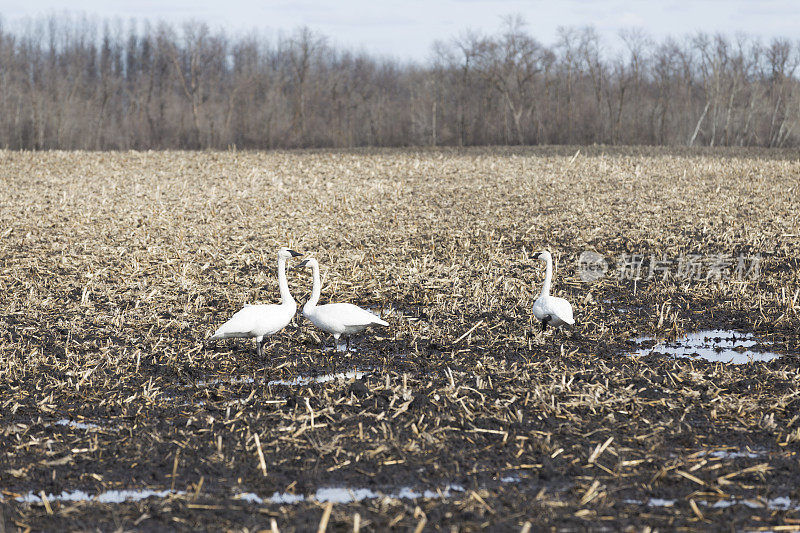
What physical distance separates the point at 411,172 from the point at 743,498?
2013 centimetres

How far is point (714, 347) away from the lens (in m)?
8.67

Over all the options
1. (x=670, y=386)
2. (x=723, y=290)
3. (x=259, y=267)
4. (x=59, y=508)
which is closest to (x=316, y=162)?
(x=259, y=267)

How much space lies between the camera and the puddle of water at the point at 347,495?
4902 millimetres

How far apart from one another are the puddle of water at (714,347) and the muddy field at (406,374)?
0.05 meters

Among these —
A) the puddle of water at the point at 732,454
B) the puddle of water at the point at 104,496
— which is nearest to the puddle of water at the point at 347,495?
the puddle of water at the point at 104,496

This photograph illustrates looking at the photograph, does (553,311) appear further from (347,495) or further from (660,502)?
(347,495)

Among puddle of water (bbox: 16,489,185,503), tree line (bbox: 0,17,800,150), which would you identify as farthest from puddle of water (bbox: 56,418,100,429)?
tree line (bbox: 0,17,800,150)

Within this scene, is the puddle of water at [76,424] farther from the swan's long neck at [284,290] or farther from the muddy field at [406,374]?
the swan's long neck at [284,290]

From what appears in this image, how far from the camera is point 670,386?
23.2 feet

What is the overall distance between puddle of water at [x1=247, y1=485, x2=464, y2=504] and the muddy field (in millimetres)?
20

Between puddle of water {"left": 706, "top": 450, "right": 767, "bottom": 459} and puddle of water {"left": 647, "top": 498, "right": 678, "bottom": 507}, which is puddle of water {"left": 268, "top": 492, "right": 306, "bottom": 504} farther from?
puddle of water {"left": 706, "top": 450, "right": 767, "bottom": 459}

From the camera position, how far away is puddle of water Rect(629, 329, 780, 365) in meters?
8.23

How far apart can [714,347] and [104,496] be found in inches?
257

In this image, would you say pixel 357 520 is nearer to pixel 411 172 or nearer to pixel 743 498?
pixel 743 498
